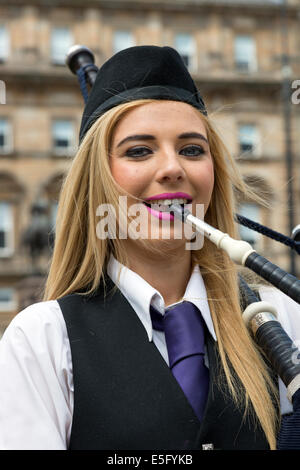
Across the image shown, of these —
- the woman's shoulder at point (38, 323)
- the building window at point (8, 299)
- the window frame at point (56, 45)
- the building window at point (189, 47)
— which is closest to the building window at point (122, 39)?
the window frame at point (56, 45)

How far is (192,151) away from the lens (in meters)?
1.78

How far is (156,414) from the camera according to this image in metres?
1.55

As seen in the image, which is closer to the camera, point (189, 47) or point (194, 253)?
point (194, 253)

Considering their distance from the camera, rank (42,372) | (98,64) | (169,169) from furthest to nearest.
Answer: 1. (98,64)
2. (169,169)
3. (42,372)

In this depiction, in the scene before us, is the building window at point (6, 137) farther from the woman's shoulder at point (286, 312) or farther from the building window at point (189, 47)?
the woman's shoulder at point (286, 312)

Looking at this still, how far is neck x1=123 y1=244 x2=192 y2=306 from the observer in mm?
1808

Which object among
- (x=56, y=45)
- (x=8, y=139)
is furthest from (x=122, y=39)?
(x=8, y=139)

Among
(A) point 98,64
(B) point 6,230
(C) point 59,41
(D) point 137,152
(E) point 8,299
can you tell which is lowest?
(E) point 8,299

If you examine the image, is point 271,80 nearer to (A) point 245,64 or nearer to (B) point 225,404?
(A) point 245,64

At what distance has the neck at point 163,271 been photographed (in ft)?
5.93

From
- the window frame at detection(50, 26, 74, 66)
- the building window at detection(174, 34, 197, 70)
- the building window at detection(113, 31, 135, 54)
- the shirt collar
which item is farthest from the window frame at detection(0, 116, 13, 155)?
the shirt collar

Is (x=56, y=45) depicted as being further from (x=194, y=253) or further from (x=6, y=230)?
(x=194, y=253)

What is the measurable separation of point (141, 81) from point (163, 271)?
50cm

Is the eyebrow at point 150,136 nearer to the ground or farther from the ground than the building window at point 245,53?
nearer to the ground
